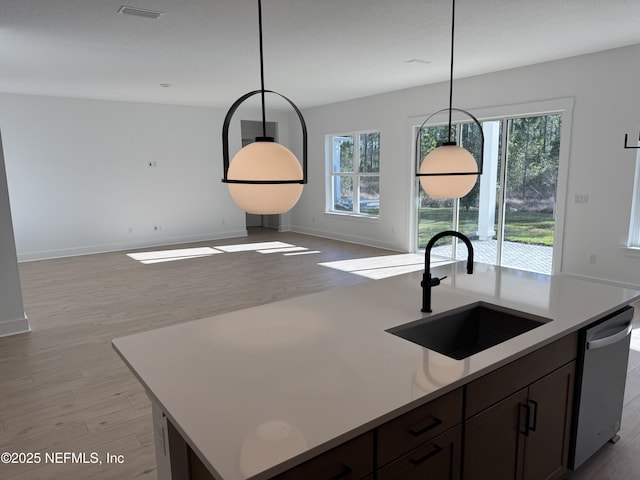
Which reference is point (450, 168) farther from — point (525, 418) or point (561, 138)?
point (561, 138)

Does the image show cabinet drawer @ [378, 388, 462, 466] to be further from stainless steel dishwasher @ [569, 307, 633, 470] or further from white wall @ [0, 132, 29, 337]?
white wall @ [0, 132, 29, 337]

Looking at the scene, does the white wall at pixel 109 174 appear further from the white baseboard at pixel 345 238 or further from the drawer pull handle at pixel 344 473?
the drawer pull handle at pixel 344 473

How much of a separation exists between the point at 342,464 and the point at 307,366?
375 mm

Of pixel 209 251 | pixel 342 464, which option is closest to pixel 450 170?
pixel 342 464

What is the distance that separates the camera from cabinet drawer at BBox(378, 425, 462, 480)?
125 cm

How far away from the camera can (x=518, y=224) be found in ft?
19.6

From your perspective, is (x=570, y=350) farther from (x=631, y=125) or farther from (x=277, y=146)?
(x=631, y=125)

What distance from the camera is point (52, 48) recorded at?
4.45 metres

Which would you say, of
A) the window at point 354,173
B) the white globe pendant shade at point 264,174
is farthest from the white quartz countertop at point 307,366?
the window at point 354,173

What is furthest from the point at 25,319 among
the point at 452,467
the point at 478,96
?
the point at 478,96

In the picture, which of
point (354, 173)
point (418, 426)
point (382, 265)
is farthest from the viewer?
point (354, 173)

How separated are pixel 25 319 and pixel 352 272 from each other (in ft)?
12.6

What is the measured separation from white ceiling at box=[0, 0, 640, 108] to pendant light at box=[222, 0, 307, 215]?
7.58ft

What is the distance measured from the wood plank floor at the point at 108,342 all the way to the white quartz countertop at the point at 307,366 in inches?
36.6
